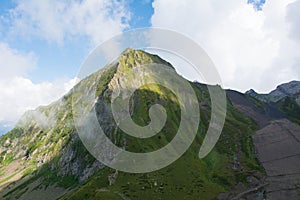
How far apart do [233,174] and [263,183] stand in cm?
2071

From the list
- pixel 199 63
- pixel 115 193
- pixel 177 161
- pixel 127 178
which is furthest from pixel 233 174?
pixel 199 63

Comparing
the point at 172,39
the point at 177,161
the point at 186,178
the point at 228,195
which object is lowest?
the point at 228,195

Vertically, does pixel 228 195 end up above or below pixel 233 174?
below

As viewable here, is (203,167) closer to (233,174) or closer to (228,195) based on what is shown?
(233,174)

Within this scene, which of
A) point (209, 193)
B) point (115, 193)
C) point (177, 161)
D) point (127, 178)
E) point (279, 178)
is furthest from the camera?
point (177, 161)

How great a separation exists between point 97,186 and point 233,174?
282 feet

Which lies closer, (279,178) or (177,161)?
(279,178)

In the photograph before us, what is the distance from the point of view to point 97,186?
164 m

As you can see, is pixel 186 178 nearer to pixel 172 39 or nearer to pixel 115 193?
pixel 115 193

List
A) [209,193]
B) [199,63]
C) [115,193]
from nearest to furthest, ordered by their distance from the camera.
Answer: [199,63]
[115,193]
[209,193]

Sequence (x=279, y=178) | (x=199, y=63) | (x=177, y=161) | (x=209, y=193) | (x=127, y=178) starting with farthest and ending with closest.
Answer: (x=177, y=161) < (x=279, y=178) < (x=127, y=178) < (x=209, y=193) < (x=199, y=63)

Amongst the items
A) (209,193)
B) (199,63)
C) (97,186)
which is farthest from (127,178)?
(199,63)

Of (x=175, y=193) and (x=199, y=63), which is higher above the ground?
(x=199, y=63)

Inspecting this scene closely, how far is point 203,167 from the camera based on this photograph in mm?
198750
